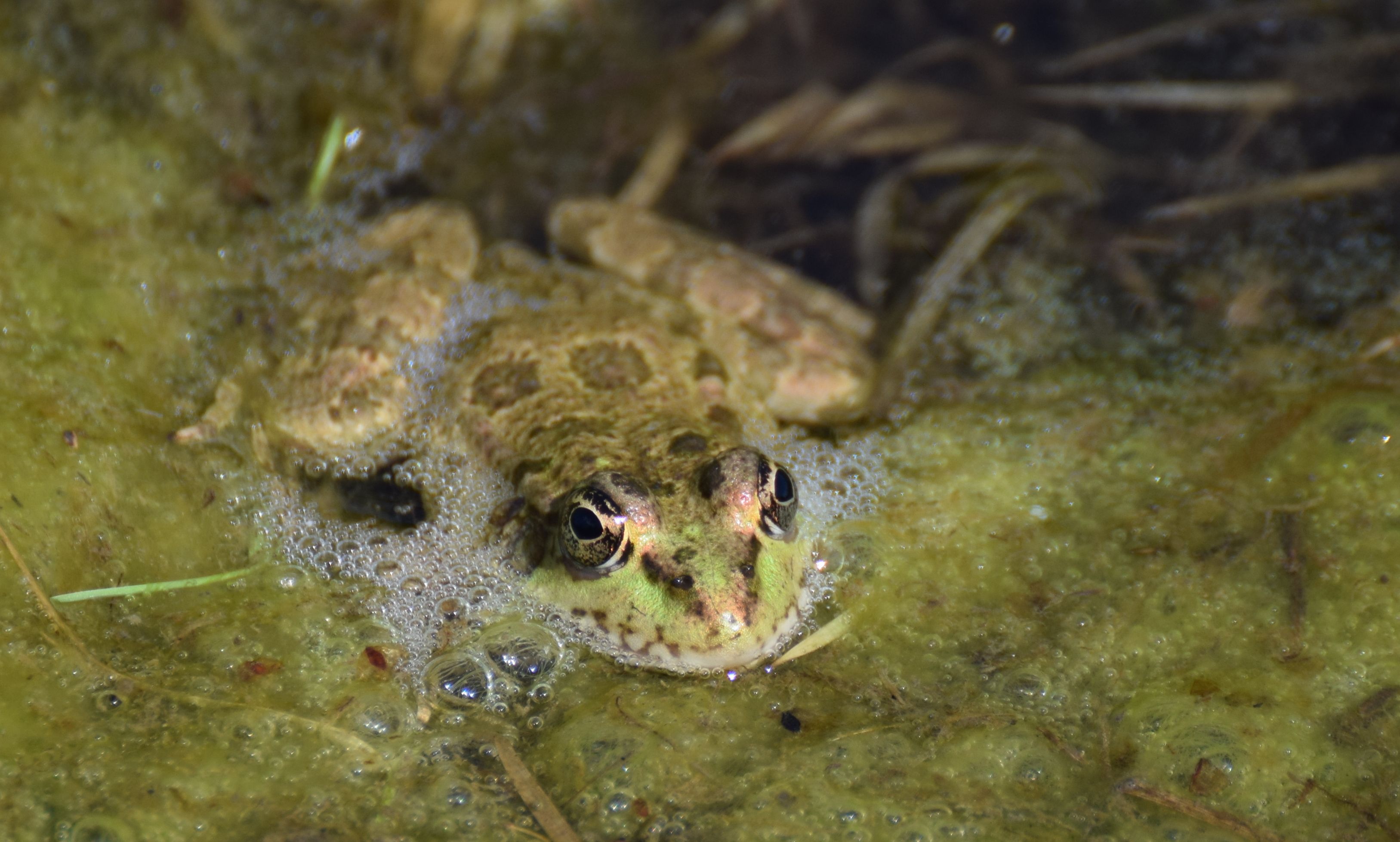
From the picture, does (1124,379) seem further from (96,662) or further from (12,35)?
(12,35)

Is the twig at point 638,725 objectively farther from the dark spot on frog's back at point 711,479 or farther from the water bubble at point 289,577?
the water bubble at point 289,577

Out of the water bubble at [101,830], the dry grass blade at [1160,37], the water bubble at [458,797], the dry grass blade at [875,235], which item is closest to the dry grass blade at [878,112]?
the dry grass blade at [875,235]

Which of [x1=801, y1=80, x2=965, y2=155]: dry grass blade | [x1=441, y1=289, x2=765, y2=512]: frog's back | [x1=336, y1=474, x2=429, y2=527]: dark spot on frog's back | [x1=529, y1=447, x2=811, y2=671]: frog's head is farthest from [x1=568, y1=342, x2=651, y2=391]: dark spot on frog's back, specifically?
[x1=801, y1=80, x2=965, y2=155]: dry grass blade

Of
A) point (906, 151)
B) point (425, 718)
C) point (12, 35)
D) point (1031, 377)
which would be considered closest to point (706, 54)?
point (906, 151)

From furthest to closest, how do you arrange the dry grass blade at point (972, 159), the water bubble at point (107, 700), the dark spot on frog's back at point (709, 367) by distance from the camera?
the dry grass blade at point (972, 159) → the dark spot on frog's back at point (709, 367) → the water bubble at point (107, 700)

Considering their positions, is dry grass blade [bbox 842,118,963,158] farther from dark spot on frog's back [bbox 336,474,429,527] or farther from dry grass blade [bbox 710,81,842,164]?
dark spot on frog's back [bbox 336,474,429,527]

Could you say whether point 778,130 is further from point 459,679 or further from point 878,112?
point 459,679
